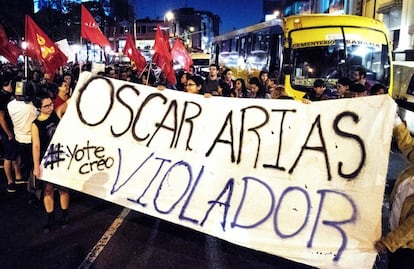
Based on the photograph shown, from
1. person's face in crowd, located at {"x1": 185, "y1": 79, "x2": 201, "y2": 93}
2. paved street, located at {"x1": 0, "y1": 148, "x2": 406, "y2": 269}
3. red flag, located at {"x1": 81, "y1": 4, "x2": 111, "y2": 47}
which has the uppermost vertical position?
red flag, located at {"x1": 81, "y1": 4, "x2": 111, "y2": 47}

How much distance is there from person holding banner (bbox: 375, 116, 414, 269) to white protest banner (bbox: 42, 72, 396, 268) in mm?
131

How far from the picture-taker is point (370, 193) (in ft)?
9.90

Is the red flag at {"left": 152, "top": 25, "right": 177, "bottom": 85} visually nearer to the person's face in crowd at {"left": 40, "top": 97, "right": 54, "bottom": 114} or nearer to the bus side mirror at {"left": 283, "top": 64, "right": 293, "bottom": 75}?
the bus side mirror at {"left": 283, "top": 64, "right": 293, "bottom": 75}

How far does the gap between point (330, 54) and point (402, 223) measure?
7.86m

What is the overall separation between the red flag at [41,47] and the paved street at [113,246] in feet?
10.4

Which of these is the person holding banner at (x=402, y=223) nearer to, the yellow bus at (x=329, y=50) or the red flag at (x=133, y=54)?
the yellow bus at (x=329, y=50)

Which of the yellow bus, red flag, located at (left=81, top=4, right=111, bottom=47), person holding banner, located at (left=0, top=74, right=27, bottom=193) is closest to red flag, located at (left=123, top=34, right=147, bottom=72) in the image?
red flag, located at (left=81, top=4, right=111, bottom=47)

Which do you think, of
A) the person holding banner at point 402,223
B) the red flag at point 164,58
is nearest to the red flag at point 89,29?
the red flag at point 164,58

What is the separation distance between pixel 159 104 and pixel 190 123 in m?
0.39

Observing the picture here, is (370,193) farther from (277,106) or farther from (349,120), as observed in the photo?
(277,106)

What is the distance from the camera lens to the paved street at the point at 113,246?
163 inches

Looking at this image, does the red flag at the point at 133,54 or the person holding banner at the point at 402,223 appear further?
the red flag at the point at 133,54

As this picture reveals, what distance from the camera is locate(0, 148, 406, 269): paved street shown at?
414cm

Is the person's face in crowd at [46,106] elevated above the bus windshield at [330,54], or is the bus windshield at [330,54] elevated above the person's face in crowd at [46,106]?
the bus windshield at [330,54]
